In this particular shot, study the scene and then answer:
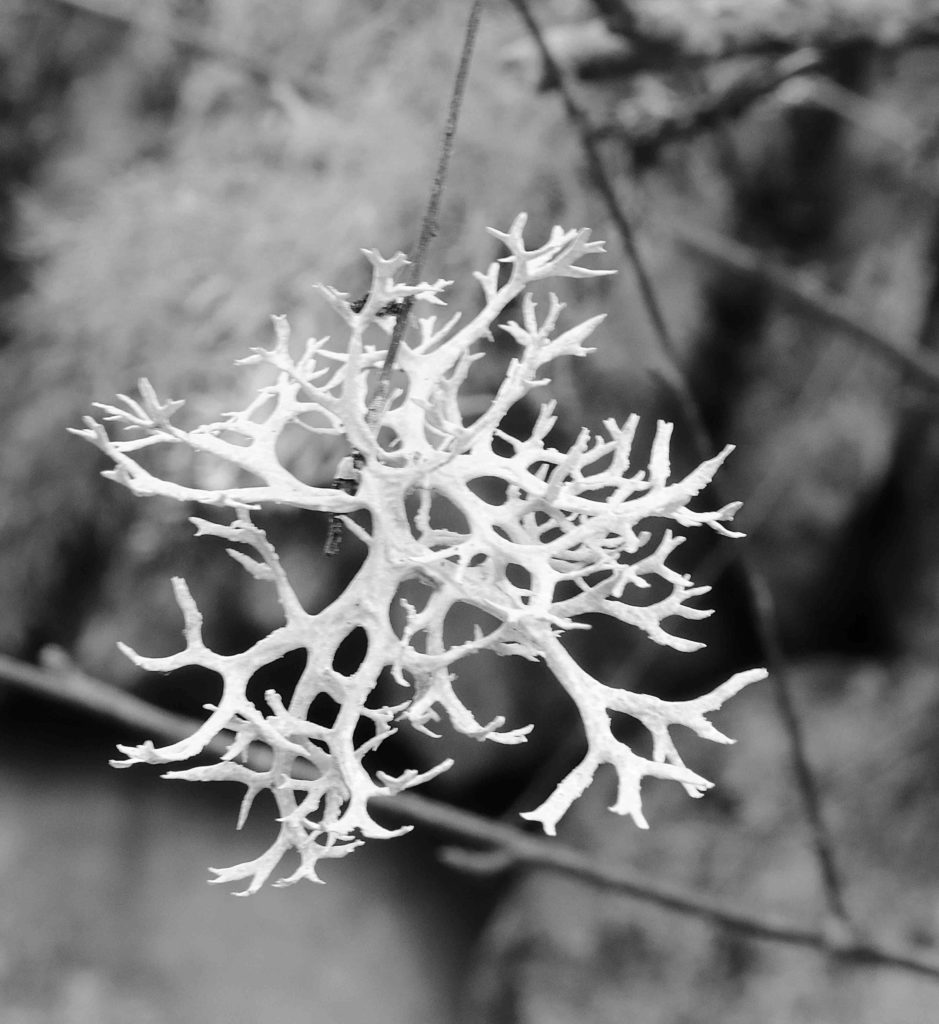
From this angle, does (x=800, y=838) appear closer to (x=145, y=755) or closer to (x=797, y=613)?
(x=797, y=613)

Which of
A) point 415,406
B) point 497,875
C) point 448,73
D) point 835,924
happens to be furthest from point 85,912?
point 415,406

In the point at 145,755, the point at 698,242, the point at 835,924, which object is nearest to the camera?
the point at 145,755

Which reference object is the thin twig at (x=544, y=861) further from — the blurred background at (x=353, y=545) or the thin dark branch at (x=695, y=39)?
the thin dark branch at (x=695, y=39)

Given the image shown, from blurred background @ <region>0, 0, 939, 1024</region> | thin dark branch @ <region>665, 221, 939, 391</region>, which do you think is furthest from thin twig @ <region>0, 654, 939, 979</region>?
thin dark branch @ <region>665, 221, 939, 391</region>

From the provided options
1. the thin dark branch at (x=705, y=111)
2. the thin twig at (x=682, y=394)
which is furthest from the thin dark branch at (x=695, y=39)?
the thin twig at (x=682, y=394)

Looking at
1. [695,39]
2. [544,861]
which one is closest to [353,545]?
[544,861]

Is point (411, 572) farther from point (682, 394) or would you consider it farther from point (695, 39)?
point (695, 39)

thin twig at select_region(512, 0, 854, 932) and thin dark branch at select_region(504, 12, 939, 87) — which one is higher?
thin dark branch at select_region(504, 12, 939, 87)

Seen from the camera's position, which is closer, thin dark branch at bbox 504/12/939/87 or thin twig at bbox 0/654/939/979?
thin twig at bbox 0/654/939/979

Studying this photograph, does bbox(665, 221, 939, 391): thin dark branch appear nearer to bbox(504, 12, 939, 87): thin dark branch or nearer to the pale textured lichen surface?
bbox(504, 12, 939, 87): thin dark branch
